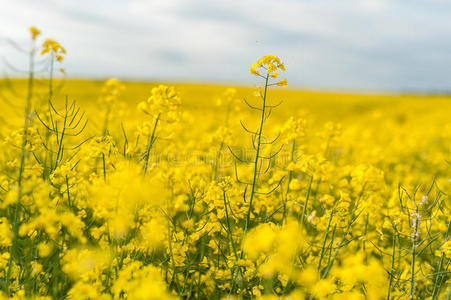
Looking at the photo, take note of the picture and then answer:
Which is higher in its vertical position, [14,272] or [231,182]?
[231,182]

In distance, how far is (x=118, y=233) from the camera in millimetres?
2201

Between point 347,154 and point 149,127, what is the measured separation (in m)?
5.98

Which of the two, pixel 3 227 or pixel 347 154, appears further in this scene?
pixel 347 154

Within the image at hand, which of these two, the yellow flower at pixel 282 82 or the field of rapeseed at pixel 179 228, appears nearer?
the field of rapeseed at pixel 179 228

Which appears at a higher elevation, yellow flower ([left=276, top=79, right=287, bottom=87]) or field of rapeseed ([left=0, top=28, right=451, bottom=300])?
yellow flower ([left=276, top=79, right=287, bottom=87])

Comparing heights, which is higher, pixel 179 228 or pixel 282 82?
pixel 282 82

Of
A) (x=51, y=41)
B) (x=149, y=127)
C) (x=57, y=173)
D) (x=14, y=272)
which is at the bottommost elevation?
(x=14, y=272)

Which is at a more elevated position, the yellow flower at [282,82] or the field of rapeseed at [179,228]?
the yellow flower at [282,82]

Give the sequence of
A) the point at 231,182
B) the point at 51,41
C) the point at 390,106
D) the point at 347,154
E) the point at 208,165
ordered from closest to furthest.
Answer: the point at 231,182, the point at 51,41, the point at 208,165, the point at 347,154, the point at 390,106

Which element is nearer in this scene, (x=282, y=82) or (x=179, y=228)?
(x=282, y=82)

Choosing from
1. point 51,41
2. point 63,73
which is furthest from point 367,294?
point 51,41

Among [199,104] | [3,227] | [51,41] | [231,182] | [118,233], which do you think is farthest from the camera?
[199,104]

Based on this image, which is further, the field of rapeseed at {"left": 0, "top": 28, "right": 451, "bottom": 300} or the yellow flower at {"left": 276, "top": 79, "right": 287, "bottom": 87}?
the yellow flower at {"left": 276, "top": 79, "right": 287, "bottom": 87}

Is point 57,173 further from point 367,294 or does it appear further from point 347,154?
point 347,154
